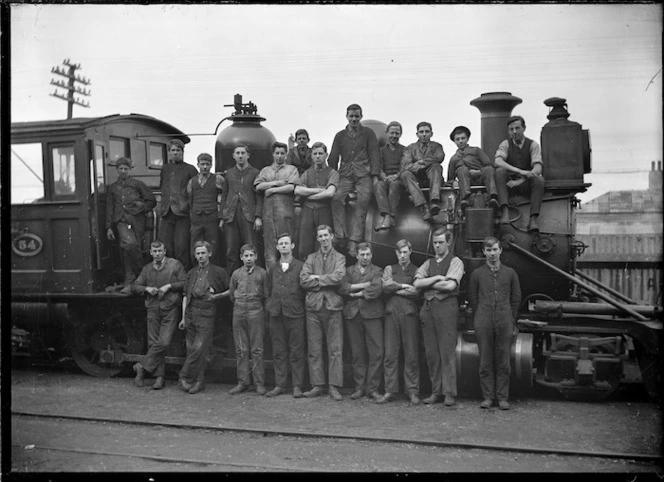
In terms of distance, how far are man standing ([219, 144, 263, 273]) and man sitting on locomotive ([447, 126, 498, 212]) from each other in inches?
107

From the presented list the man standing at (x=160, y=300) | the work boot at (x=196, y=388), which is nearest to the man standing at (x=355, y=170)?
the man standing at (x=160, y=300)

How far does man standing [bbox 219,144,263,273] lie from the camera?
9.44 metres

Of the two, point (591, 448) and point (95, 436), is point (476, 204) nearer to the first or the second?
point (591, 448)

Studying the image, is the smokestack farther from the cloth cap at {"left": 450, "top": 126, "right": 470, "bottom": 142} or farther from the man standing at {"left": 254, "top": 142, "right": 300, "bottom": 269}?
the man standing at {"left": 254, "top": 142, "right": 300, "bottom": 269}

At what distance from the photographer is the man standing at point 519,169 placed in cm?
867

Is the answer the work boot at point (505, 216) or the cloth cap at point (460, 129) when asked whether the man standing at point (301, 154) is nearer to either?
the cloth cap at point (460, 129)

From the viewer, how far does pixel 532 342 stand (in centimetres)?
849

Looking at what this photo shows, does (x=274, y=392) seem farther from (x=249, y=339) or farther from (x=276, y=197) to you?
(x=276, y=197)

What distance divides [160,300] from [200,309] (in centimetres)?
66

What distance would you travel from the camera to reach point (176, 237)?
32.6 feet

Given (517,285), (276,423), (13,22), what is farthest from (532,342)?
(13,22)

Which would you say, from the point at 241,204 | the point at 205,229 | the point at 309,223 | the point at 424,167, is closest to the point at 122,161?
the point at 205,229

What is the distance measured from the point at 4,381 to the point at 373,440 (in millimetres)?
3592

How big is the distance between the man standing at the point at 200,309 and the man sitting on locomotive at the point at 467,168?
137 inches
